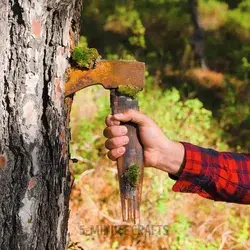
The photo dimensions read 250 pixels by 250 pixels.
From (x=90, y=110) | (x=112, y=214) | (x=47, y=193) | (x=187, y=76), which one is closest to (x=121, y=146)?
(x=47, y=193)

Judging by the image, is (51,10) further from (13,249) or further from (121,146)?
(13,249)

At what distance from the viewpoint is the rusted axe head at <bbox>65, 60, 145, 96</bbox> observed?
67.0 inches

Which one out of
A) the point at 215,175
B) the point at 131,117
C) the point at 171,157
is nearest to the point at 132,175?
the point at 131,117

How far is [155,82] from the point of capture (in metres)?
6.67

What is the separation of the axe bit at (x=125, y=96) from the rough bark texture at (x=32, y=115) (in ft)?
0.18

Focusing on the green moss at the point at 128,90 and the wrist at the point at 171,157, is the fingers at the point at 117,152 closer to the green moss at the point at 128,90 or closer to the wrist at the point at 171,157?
the green moss at the point at 128,90

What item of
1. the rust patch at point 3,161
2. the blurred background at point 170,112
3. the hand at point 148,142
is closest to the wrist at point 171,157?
the hand at point 148,142

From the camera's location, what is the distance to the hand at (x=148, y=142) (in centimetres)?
177

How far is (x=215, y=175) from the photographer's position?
86.8 inches

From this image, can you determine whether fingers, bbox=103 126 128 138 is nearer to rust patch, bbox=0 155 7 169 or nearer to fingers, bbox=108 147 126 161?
fingers, bbox=108 147 126 161

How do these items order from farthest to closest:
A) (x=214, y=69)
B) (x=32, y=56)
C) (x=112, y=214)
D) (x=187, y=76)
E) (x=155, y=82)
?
(x=214, y=69), (x=187, y=76), (x=155, y=82), (x=112, y=214), (x=32, y=56)

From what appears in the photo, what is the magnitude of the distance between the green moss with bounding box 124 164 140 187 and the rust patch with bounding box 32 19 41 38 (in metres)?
0.40

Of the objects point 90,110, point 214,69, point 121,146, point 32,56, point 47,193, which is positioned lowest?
point 47,193

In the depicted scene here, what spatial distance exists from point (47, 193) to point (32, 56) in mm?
330
